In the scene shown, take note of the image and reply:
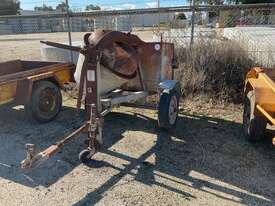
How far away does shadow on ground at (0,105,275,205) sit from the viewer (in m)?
3.89

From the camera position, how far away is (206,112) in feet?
21.2

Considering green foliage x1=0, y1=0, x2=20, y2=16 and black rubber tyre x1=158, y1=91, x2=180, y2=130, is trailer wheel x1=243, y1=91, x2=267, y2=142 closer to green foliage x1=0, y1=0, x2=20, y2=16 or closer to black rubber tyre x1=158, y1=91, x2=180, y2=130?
black rubber tyre x1=158, y1=91, x2=180, y2=130

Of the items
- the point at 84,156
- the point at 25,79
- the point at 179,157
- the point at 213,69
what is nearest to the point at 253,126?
the point at 179,157

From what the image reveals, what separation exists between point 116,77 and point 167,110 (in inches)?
37.2

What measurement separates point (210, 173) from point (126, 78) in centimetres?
210

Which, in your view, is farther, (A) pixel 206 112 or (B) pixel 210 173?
(A) pixel 206 112

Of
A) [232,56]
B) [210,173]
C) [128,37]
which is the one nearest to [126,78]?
[128,37]

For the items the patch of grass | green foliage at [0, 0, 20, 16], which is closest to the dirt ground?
the patch of grass

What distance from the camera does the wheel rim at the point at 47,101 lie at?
597cm

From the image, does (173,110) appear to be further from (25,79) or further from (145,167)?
(25,79)

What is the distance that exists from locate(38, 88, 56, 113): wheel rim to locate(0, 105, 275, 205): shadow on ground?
27 cm

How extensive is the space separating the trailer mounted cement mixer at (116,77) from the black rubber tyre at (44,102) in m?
0.83

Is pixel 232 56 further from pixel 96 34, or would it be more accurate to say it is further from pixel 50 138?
pixel 50 138

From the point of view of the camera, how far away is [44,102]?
6.02m
